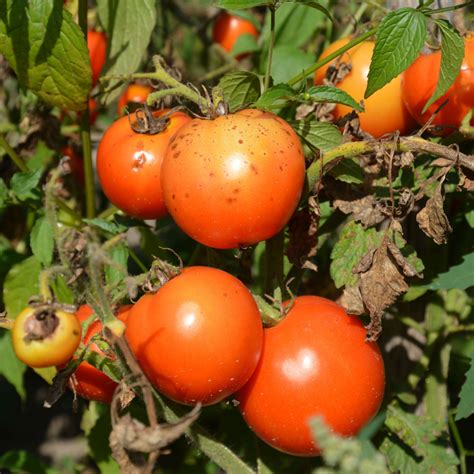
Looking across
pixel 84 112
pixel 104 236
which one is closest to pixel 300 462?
pixel 104 236

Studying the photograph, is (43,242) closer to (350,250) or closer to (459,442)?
(350,250)

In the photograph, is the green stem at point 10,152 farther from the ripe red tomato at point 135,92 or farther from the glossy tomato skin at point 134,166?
the ripe red tomato at point 135,92

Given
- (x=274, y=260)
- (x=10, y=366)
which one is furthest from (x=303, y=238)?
(x=10, y=366)

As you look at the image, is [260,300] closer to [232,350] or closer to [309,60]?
[232,350]

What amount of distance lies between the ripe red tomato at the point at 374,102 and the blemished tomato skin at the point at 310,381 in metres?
0.37

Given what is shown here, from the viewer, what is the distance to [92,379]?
118 cm

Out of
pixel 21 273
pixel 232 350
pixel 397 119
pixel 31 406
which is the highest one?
pixel 397 119

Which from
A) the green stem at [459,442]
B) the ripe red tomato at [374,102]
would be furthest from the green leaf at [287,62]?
the green stem at [459,442]

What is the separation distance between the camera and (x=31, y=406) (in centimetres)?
232

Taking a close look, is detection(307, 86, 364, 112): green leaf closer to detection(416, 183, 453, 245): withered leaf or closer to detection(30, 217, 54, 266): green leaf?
detection(416, 183, 453, 245): withered leaf

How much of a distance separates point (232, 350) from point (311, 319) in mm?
165

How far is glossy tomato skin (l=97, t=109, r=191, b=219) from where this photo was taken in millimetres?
1189

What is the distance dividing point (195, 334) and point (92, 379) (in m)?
0.28

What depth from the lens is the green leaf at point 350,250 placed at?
116cm
